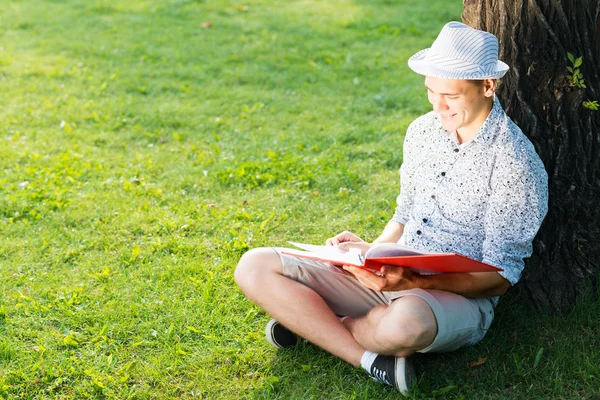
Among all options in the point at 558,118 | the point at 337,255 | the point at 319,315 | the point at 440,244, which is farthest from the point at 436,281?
the point at 558,118

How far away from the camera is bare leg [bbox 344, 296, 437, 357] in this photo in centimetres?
329

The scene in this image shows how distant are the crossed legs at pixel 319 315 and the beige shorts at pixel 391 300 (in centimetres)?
5

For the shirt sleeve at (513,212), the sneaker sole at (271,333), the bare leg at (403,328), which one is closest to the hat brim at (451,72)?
the shirt sleeve at (513,212)

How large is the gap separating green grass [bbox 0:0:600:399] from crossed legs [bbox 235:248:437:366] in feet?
0.58

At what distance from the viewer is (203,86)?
8.32 metres

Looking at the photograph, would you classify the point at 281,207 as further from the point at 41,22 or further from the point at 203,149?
the point at 41,22

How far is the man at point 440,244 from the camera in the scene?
10.8 ft

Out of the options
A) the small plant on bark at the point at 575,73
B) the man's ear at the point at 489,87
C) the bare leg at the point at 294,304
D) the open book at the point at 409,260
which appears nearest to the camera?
the open book at the point at 409,260

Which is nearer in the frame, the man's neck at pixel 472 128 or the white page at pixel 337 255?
the white page at pixel 337 255

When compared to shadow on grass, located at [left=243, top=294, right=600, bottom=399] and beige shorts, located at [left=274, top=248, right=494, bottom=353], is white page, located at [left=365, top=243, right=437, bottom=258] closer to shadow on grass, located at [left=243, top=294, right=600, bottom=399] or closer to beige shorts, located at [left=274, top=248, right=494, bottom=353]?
beige shorts, located at [left=274, top=248, right=494, bottom=353]

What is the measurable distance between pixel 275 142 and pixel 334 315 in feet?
10.8

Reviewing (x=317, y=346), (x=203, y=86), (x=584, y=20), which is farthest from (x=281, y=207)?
(x=203, y=86)

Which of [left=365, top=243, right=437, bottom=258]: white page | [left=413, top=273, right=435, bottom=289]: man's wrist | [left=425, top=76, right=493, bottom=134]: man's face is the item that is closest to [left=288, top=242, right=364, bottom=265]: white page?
[left=365, top=243, right=437, bottom=258]: white page

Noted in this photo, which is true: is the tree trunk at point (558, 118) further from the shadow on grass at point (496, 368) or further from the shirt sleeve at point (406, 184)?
the shirt sleeve at point (406, 184)
